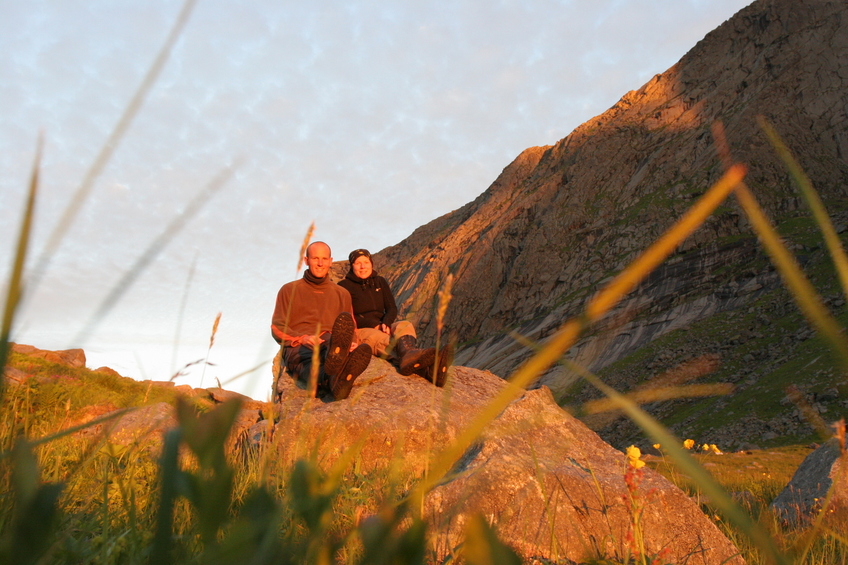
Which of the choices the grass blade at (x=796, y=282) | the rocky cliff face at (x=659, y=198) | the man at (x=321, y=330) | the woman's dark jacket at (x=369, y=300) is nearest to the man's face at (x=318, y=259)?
the man at (x=321, y=330)

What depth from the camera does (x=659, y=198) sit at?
177 feet

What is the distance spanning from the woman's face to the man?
63 cm

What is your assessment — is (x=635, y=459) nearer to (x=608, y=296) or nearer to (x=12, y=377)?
(x=608, y=296)

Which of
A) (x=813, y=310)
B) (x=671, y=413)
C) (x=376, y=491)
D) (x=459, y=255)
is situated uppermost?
(x=459, y=255)

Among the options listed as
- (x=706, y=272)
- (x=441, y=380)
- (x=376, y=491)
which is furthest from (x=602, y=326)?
(x=376, y=491)

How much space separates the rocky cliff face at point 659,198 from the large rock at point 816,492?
31667mm

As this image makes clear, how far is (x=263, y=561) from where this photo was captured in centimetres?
39

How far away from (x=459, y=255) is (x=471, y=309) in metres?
8.47

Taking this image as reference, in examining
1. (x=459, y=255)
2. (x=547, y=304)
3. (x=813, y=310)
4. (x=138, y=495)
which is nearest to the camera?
(x=813, y=310)

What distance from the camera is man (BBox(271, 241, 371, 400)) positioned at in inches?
221

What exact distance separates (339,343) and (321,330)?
5.05ft

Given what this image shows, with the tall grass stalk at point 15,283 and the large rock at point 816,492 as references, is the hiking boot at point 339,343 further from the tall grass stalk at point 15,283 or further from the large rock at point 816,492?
the tall grass stalk at point 15,283

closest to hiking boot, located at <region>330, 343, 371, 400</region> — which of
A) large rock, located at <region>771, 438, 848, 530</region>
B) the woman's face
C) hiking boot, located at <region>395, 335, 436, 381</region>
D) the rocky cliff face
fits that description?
hiking boot, located at <region>395, 335, 436, 381</region>

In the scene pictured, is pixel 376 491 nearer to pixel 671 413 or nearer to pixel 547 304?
pixel 671 413
